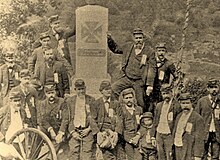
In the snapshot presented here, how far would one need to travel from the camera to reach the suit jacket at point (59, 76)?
16.2ft

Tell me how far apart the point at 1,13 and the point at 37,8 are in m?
0.36

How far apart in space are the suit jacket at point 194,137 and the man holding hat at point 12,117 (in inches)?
58.9

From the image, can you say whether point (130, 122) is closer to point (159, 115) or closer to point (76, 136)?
point (159, 115)

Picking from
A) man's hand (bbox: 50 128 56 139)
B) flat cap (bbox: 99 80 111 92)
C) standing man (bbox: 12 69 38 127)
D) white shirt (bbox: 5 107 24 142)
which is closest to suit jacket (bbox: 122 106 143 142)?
flat cap (bbox: 99 80 111 92)

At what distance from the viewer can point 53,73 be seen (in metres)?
4.96

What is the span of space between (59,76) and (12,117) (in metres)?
0.60

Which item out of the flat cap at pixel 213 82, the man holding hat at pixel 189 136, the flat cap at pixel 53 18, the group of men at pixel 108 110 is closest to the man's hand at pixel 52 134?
the group of men at pixel 108 110

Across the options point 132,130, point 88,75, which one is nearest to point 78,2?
point 88,75

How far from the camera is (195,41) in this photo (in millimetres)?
4984

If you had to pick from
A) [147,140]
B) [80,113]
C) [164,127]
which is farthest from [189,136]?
[80,113]

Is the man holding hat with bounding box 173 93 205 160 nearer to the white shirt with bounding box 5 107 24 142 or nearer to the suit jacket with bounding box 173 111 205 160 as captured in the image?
the suit jacket with bounding box 173 111 205 160

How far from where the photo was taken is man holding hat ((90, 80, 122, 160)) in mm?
4906

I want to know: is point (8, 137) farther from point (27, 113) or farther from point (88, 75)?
point (88, 75)

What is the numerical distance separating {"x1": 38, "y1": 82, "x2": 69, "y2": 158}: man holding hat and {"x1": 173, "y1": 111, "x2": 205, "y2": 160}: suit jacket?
42.3 inches
